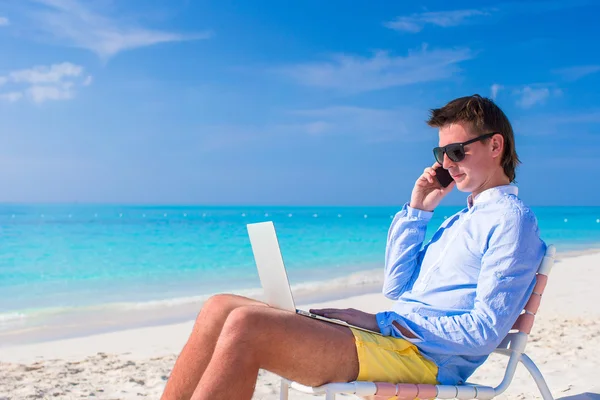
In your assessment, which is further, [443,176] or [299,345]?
[443,176]

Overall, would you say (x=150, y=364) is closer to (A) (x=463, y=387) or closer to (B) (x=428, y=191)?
(B) (x=428, y=191)

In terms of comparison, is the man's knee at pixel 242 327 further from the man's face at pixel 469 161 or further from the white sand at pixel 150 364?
the white sand at pixel 150 364

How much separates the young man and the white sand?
5.38 feet

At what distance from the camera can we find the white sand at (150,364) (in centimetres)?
397

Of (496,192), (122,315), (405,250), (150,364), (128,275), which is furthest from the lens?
(128,275)

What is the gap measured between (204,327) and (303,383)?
0.42m

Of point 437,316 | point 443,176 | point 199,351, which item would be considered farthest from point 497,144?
point 199,351

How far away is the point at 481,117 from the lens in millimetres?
2404

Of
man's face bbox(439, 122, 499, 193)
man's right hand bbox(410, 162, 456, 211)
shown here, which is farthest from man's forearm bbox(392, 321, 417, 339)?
man's right hand bbox(410, 162, 456, 211)

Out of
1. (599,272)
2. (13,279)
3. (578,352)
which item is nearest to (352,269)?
(599,272)

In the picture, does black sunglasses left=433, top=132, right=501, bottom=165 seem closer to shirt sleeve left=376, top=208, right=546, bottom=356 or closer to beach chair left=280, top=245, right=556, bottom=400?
shirt sleeve left=376, top=208, right=546, bottom=356

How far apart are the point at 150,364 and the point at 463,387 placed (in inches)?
126

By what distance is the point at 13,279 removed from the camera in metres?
12.1

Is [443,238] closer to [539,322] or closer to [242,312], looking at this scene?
[242,312]
